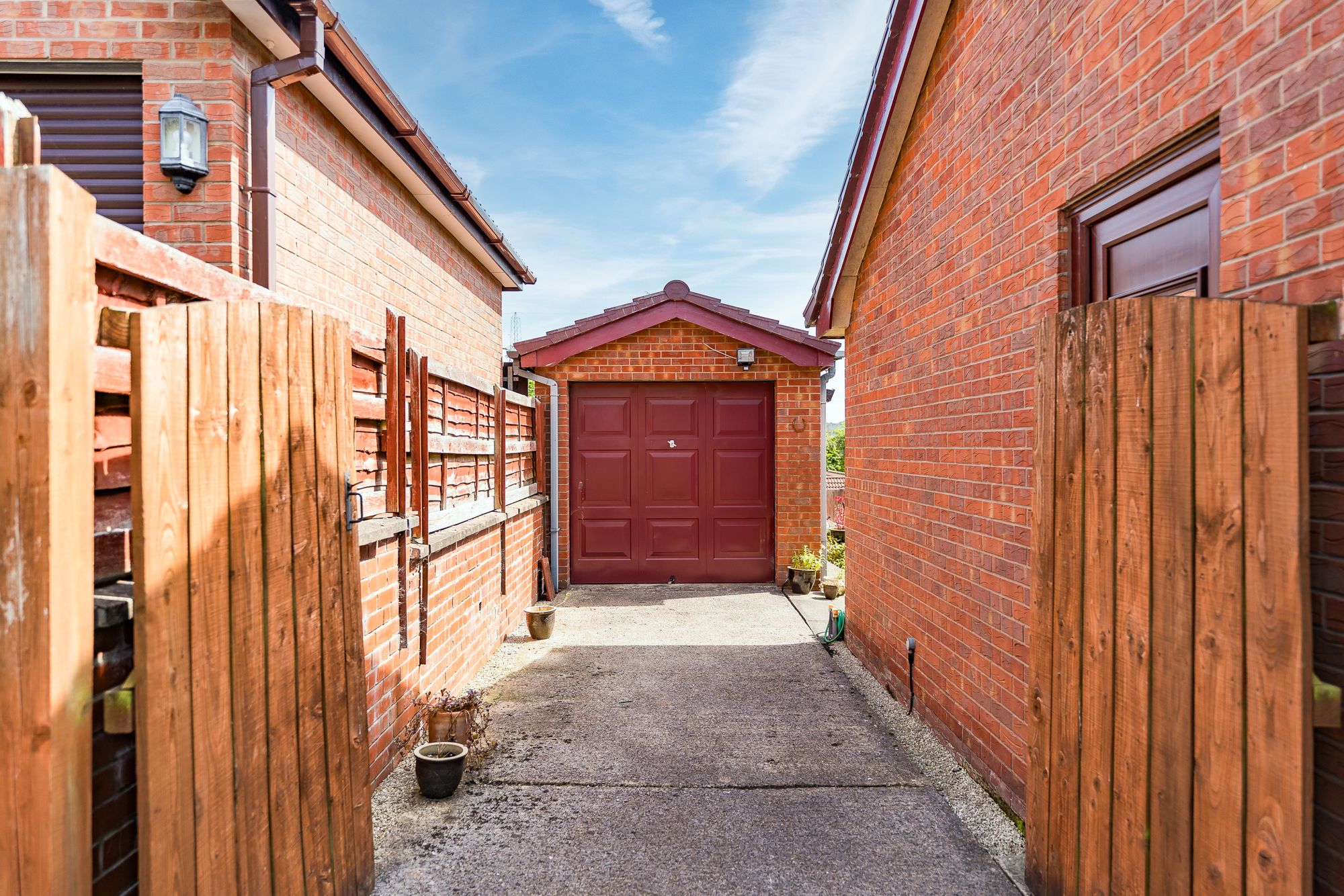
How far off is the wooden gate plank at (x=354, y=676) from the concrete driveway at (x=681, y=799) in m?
0.21

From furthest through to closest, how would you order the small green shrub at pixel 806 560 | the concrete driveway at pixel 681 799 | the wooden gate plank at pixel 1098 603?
the small green shrub at pixel 806 560 < the concrete driveway at pixel 681 799 < the wooden gate plank at pixel 1098 603

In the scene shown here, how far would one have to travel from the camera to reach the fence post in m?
1.56

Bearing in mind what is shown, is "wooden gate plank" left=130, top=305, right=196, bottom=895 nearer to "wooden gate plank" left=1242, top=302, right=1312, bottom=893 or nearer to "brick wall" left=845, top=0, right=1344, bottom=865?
"wooden gate plank" left=1242, top=302, right=1312, bottom=893

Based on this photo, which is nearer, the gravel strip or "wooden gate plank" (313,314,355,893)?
"wooden gate plank" (313,314,355,893)

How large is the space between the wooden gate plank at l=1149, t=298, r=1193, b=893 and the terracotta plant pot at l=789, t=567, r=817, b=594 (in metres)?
6.54

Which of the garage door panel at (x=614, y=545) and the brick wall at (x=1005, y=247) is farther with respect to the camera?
the garage door panel at (x=614, y=545)

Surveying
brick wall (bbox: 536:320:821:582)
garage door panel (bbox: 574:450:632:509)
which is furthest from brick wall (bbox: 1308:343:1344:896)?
garage door panel (bbox: 574:450:632:509)

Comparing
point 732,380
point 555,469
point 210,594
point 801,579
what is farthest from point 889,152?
point 555,469

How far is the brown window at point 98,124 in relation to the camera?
328 centimetres

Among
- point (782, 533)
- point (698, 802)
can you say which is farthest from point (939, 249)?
point (782, 533)

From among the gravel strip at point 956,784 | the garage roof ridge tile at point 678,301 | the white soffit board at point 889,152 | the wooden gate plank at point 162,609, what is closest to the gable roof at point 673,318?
the garage roof ridge tile at point 678,301

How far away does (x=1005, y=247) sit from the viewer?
3527mm

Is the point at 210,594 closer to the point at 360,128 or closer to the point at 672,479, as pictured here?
the point at 360,128

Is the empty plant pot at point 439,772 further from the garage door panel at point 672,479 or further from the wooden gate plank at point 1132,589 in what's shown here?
the garage door panel at point 672,479
